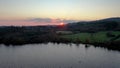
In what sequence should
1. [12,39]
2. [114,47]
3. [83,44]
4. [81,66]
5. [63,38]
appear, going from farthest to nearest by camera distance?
[12,39], [63,38], [83,44], [114,47], [81,66]

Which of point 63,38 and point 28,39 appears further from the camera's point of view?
point 28,39

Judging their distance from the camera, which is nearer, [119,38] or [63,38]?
[119,38]

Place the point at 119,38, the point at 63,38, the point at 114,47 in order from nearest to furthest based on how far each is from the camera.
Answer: the point at 114,47, the point at 119,38, the point at 63,38

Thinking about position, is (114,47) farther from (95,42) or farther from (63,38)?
(63,38)

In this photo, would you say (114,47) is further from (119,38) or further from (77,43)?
(77,43)

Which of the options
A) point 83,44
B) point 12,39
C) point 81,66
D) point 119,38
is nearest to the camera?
point 81,66

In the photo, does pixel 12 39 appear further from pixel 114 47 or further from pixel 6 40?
pixel 114 47

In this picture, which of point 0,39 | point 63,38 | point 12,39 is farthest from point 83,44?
point 0,39

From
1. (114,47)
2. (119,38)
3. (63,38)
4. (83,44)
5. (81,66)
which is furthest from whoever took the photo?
(63,38)

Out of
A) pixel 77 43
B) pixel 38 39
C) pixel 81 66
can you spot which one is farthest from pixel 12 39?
pixel 81 66
